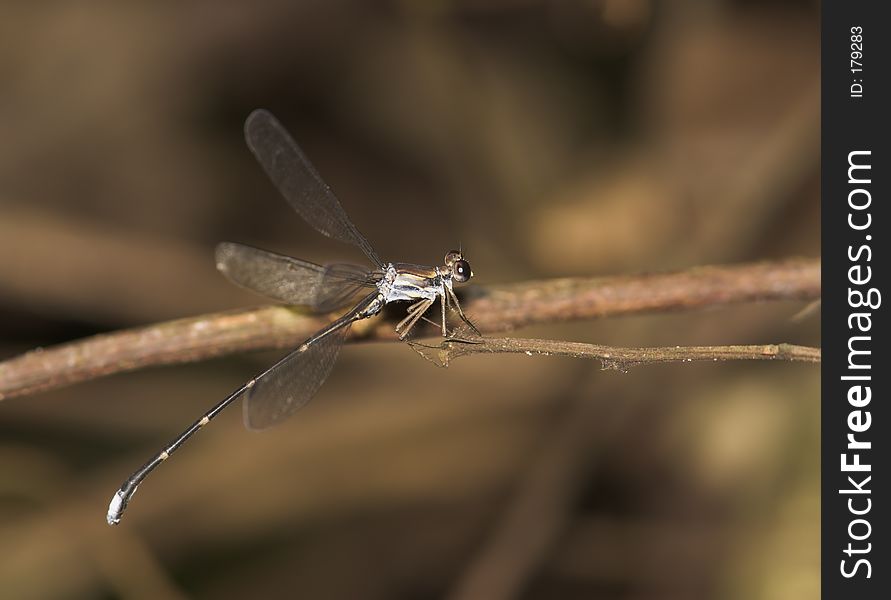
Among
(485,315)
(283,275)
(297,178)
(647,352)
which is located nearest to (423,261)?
(297,178)

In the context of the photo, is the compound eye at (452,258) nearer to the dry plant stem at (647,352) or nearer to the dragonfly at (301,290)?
the dragonfly at (301,290)

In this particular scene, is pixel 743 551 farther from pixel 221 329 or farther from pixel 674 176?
pixel 221 329

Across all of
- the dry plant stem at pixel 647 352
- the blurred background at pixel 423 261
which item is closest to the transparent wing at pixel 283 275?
the dry plant stem at pixel 647 352

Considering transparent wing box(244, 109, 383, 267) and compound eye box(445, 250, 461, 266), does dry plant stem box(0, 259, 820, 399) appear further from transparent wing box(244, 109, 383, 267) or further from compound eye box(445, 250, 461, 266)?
transparent wing box(244, 109, 383, 267)

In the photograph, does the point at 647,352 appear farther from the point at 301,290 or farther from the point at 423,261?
the point at 423,261
